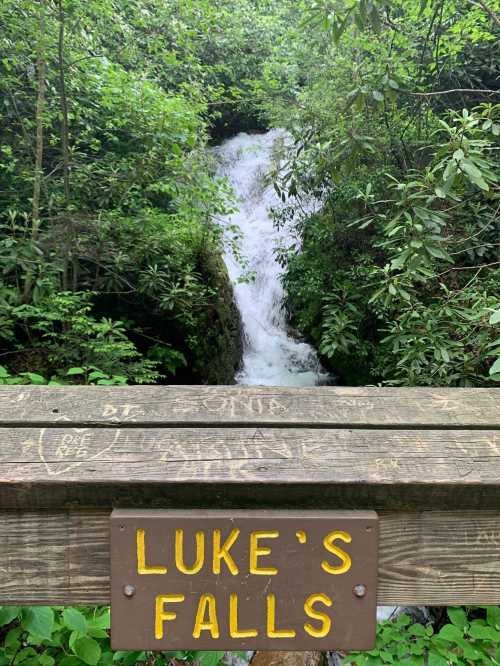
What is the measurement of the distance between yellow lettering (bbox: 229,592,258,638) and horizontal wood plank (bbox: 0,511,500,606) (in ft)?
0.74

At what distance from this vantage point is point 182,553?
0.74 metres

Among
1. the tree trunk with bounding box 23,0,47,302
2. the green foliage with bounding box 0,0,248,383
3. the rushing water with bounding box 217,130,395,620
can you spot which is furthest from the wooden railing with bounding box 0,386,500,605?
the rushing water with bounding box 217,130,395,620

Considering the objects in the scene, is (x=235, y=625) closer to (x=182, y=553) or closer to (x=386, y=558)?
(x=182, y=553)

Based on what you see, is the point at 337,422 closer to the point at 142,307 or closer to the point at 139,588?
the point at 139,588

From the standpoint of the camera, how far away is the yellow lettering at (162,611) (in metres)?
0.75

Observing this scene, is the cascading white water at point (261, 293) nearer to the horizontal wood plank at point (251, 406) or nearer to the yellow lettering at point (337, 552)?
the horizontal wood plank at point (251, 406)

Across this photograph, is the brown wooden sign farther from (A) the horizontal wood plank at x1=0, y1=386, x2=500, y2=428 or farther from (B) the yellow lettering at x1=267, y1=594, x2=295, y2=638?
(A) the horizontal wood plank at x1=0, y1=386, x2=500, y2=428

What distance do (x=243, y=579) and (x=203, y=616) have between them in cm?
9

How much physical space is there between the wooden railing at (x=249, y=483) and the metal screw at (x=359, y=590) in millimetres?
68

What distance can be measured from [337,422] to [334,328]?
418 centimetres

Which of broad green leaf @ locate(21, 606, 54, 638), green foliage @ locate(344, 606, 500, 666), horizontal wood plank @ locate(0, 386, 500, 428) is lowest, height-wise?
green foliage @ locate(344, 606, 500, 666)

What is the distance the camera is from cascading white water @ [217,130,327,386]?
680 centimetres

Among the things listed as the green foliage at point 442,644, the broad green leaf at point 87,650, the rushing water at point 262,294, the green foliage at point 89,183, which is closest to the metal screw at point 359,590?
the broad green leaf at point 87,650

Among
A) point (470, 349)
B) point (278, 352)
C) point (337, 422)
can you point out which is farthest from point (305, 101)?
point (337, 422)
